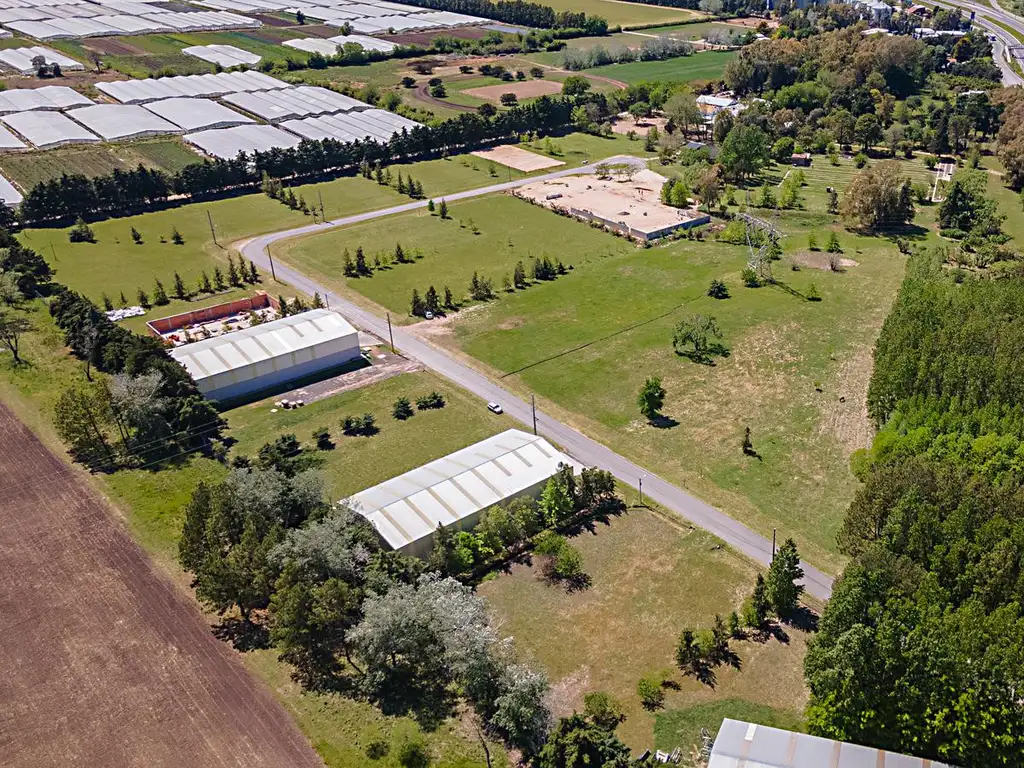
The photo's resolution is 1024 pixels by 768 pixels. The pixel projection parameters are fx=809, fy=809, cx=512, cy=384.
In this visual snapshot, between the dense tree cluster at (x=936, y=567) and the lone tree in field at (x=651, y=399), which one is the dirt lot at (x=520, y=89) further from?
the dense tree cluster at (x=936, y=567)

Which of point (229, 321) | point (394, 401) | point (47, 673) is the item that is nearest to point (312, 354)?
point (394, 401)

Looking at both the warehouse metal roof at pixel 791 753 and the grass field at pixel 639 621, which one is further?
the grass field at pixel 639 621

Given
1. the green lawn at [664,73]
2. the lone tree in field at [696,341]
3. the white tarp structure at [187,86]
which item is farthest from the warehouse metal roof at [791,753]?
the white tarp structure at [187,86]

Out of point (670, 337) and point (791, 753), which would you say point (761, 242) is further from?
point (791, 753)

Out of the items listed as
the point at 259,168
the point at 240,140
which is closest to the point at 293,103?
the point at 240,140

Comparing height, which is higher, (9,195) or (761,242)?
(9,195)

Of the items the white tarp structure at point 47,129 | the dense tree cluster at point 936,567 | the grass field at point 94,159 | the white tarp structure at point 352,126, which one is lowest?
→ the grass field at point 94,159
